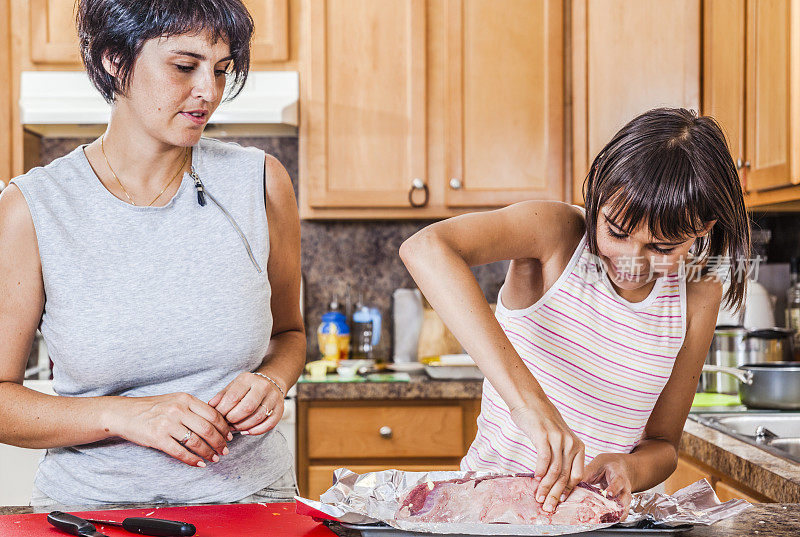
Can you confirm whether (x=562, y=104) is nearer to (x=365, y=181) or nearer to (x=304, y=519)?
(x=365, y=181)

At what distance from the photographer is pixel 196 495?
1.07 metres

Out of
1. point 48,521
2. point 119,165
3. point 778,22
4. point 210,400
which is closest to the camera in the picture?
point 48,521

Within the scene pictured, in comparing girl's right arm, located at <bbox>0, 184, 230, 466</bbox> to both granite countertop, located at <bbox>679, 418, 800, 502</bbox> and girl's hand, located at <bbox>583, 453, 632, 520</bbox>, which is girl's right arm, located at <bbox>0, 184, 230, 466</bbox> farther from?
granite countertop, located at <bbox>679, 418, 800, 502</bbox>

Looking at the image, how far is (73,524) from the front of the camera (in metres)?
0.86

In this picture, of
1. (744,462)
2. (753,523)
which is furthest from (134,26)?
(744,462)

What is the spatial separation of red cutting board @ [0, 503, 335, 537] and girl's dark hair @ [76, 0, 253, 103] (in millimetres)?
561

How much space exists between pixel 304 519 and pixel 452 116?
1.94 m

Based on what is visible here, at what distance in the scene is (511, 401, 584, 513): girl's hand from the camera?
35.9 inches

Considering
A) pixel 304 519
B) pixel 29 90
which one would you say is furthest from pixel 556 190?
pixel 304 519

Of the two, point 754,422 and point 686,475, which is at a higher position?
point 754,422

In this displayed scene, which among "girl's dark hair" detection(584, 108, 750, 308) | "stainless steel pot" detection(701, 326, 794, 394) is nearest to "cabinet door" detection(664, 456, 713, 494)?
"stainless steel pot" detection(701, 326, 794, 394)

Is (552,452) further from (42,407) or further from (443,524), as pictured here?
(42,407)

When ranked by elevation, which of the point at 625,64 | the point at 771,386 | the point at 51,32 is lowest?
the point at 771,386

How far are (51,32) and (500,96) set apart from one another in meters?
1.52
